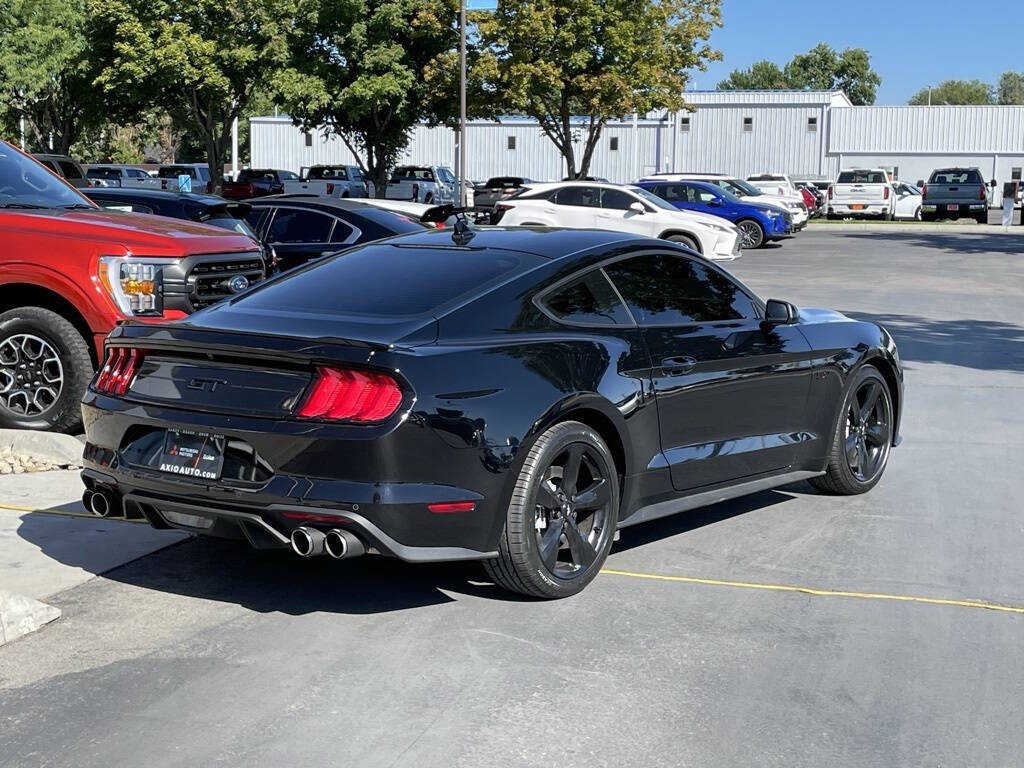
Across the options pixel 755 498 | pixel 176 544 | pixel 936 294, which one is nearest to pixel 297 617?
pixel 176 544

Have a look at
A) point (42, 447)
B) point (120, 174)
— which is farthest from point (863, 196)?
point (42, 447)

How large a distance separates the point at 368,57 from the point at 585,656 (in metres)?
40.0

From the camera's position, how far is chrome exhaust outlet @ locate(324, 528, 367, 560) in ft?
16.4

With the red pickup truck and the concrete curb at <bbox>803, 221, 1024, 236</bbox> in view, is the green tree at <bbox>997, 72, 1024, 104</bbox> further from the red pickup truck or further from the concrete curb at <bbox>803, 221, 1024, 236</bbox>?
the red pickup truck

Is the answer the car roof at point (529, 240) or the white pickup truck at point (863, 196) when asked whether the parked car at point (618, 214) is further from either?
the white pickup truck at point (863, 196)

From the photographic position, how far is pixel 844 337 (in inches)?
299

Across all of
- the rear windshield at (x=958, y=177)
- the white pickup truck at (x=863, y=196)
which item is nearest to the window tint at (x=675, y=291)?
the white pickup truck at (x=863, y=196)

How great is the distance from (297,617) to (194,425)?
2.83 ft

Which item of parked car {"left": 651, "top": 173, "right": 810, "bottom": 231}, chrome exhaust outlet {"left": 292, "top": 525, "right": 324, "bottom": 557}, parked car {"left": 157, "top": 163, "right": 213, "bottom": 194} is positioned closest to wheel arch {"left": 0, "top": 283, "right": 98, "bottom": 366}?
chrome exhaust outlet {"left": 292, "top": 525, "right": 324, "bottom": 557}

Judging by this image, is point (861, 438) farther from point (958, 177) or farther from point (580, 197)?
point (958, 177)

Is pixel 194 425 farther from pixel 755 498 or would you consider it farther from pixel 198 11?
pixel 198 11

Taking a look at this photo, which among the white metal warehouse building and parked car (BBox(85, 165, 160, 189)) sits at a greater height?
the white metal warehouse building

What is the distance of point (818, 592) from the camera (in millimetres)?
5871

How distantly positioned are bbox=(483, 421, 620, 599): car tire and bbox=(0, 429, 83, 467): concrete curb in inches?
144
